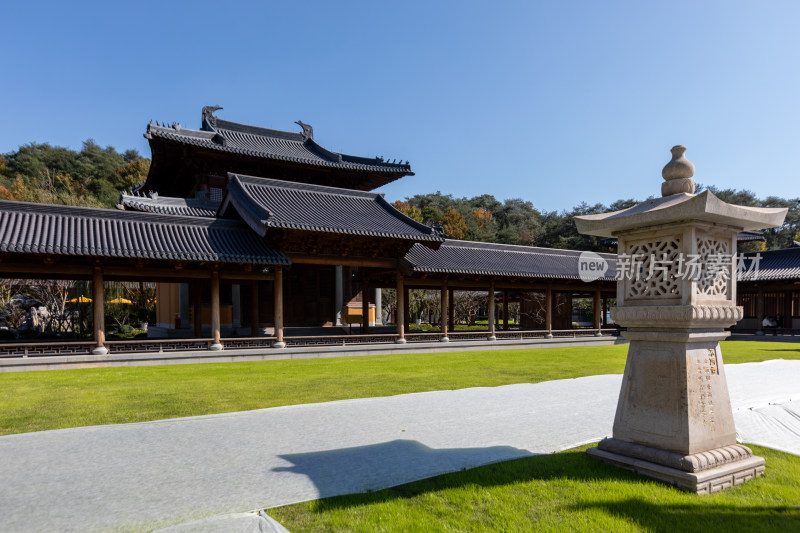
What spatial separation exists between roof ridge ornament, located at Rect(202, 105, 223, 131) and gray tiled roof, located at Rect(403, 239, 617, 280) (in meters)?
11.4

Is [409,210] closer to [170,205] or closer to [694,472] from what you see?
[170,205]

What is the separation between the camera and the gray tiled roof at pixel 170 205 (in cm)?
1870

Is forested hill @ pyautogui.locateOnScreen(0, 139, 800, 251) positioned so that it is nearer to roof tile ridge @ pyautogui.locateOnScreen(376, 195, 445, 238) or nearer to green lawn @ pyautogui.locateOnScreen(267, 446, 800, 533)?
roof tile ridge @ pyautogui.locateOnScreen(376, 195, 445, 238)

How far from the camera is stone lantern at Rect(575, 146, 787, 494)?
4152 mm

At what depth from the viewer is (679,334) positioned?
167 inches

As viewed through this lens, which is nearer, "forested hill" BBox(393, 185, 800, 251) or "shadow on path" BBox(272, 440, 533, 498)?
"shadow on path" BBox(272, 440, 533, 498)

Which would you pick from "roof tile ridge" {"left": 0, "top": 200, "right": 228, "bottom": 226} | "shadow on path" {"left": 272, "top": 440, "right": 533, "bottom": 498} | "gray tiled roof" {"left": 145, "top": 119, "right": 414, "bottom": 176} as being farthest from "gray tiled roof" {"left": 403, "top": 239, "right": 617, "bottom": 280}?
"shadow on path" {"left": 272, "top": 440, "right": 533, "bottom": 498}

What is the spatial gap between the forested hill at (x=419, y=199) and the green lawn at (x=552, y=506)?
117ft

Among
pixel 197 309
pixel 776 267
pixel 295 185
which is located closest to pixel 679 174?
pixel 295 185

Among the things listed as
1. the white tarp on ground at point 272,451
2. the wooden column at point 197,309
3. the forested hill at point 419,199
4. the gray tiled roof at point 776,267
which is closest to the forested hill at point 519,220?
the forested hill at point 419,199

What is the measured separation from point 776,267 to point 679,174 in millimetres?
28104

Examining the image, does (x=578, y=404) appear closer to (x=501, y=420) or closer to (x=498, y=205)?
(x=501, y=420)

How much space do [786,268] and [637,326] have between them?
28.0m

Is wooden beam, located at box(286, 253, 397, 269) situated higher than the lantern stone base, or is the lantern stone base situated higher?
wooden beam, located at box(286, 253, 397, 269)
